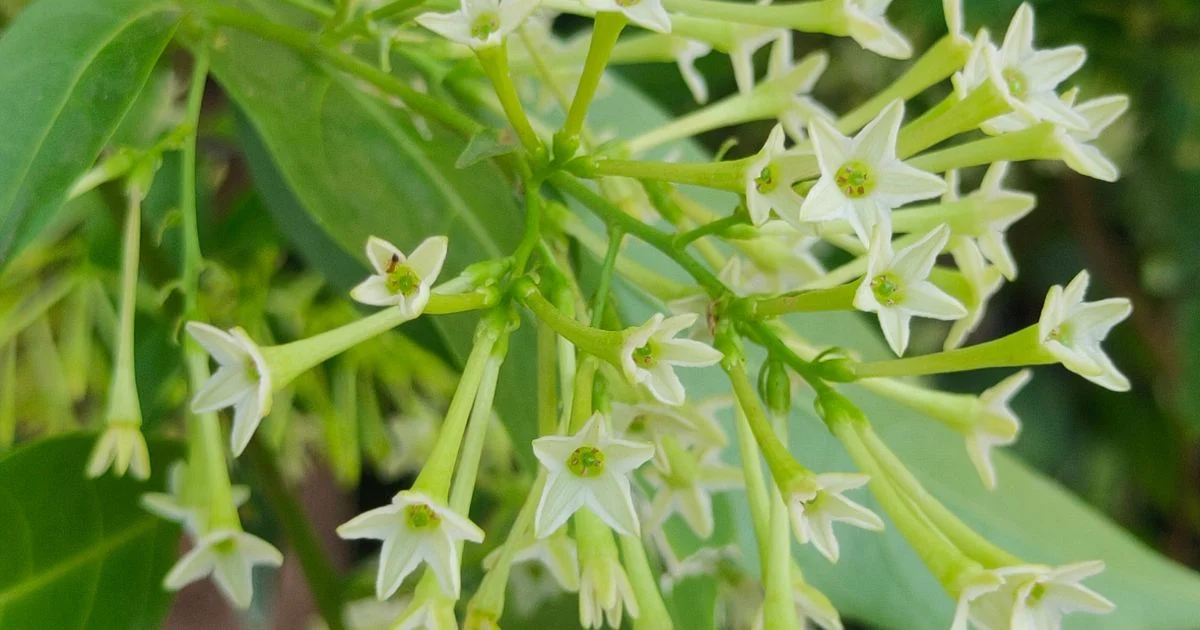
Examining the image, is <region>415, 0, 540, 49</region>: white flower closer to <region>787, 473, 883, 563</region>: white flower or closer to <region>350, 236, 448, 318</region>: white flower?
<region>350, 236, 448, 318</region>: white flower

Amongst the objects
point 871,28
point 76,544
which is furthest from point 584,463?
point 76,544

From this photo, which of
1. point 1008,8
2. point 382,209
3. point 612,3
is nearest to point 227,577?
point 382,209

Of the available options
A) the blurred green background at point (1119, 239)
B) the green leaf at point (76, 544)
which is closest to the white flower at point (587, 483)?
the green leaf at point (76, 544)

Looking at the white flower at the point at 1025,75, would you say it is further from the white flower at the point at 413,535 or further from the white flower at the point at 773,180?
the white flower at the point at 413,535

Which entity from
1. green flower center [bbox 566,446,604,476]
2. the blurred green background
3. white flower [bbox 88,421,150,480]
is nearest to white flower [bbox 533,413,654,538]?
green flower center [bbox 566,446,604,476]

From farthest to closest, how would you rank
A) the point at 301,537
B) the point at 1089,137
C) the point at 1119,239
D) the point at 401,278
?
1. the point at 1119,239
2. the point at 301,537
3. the point at 1089,137
4. the point at 401,278

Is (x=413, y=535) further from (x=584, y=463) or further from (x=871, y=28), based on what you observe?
(x=871, y=28)
